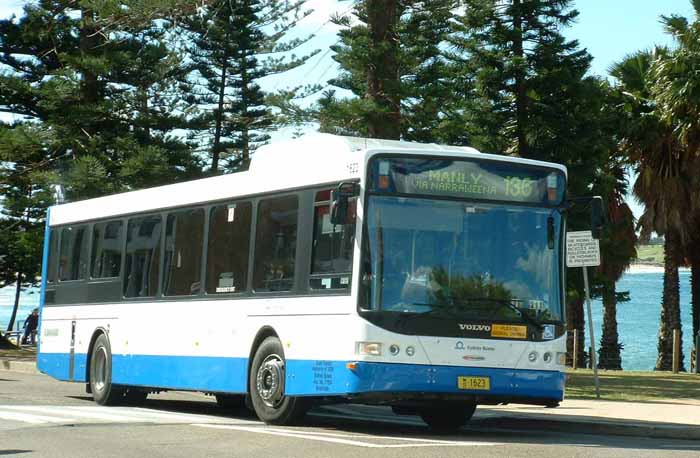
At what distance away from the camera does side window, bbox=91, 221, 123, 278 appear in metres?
20.4

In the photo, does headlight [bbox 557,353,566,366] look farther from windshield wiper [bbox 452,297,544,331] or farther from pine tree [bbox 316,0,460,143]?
pine tree [bbox 316,0,460,143]

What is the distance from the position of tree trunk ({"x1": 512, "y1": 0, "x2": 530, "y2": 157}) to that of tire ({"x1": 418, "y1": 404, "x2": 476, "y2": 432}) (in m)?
21.4

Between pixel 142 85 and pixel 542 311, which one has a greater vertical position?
pixel 142 85

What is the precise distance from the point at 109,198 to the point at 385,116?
12.2 metres

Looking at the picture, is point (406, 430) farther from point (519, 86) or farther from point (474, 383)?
point (519, 86)

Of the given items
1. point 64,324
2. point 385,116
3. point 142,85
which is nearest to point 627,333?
point 142,85

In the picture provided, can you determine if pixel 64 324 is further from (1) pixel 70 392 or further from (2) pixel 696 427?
(2) pixel 696 427

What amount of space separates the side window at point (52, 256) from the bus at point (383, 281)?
596cm

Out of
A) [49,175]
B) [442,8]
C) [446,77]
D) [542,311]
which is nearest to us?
[542,311]

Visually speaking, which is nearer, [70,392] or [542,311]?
[542,311]

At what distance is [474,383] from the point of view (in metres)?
14.5

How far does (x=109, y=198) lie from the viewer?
2109cm

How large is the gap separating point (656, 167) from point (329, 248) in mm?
29726

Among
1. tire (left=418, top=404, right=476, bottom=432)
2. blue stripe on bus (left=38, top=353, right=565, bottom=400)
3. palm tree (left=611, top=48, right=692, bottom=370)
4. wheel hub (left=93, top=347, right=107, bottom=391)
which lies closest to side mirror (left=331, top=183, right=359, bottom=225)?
blue stripe on bus (left=38, top=353, right=565, bottom=400)
